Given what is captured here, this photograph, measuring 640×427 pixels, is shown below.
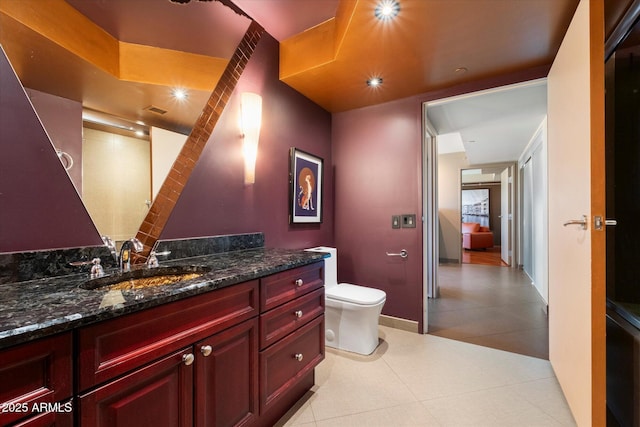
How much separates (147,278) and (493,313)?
130 inches

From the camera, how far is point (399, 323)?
2590 millimetres

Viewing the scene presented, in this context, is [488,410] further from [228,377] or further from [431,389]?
[228,377]

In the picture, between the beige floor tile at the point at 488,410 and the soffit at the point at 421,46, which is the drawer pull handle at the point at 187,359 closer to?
the beige floor tile at the point at 488,410

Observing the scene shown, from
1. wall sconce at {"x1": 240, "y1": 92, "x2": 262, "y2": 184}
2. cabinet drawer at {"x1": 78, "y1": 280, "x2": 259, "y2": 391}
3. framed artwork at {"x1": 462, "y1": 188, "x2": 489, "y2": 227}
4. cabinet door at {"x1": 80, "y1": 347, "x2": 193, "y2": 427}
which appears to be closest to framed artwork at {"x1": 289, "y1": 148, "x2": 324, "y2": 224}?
wall sconce at {"x1": 240, "y1": 92, "x2": 262, "y2": 184}

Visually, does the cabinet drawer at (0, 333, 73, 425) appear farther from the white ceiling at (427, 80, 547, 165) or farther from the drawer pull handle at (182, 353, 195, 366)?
the white ceiling at (427, 80, 547, 165)

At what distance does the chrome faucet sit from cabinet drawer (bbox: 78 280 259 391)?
1.72ft

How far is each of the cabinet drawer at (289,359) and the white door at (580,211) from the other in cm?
128

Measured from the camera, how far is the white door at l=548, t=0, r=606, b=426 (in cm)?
116

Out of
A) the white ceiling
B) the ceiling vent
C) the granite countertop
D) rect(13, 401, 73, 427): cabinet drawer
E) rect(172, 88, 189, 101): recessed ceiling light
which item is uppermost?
the white ceiling

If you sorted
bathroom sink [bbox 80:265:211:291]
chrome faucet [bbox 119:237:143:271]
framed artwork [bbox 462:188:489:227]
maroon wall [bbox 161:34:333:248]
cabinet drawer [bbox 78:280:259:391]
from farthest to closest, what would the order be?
framed artwork [bbox 462:188:489:227] → maroon wall [bbox 161:34:333:248] → chrome faucet [bbox 119:237:143:271] → bathroom sink [bbox 80:265:211:291] → cabinet drawer [bbox 78:280:259:391]

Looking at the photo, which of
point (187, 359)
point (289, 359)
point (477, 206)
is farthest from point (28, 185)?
point (477, 206)

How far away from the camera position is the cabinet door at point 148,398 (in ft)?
2.35

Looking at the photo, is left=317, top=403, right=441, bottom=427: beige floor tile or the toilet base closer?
left=317, top=403, right=441, bottom=427: beige floor tile

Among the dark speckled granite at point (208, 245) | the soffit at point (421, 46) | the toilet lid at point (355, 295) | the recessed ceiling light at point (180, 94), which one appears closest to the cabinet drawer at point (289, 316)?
the toilet lid at point (355, 295)
